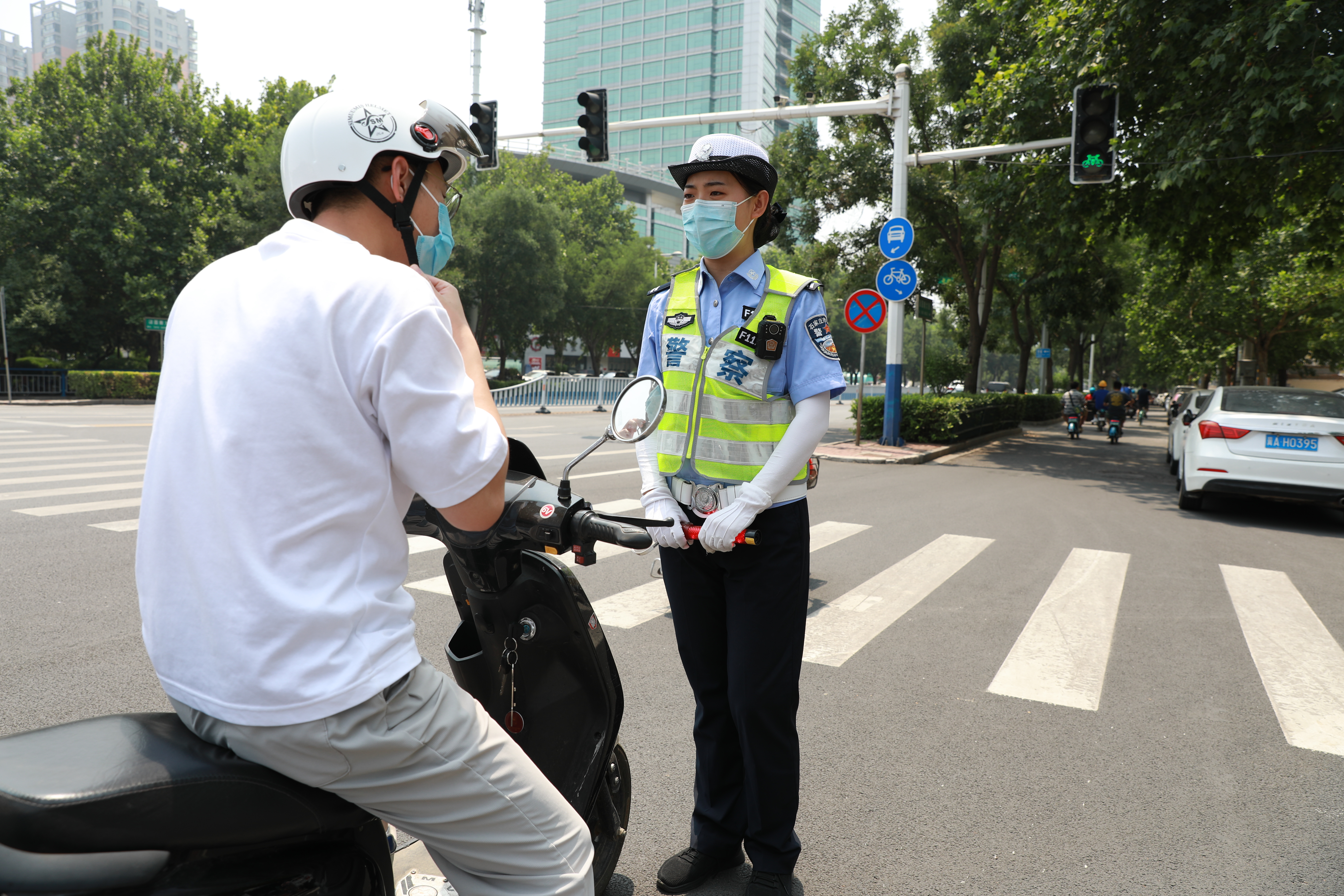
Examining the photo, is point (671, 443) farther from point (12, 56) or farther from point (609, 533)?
point (12, 56)

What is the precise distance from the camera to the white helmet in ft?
4.66

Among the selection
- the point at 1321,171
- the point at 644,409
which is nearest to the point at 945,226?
the point at 1321,171

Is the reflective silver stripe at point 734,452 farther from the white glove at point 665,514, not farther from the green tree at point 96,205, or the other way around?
the green tree at point 96,205

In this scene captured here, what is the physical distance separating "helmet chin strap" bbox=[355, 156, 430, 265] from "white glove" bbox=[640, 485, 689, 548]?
980 mm

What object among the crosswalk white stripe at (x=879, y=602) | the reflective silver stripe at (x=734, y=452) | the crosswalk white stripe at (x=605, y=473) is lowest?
the crosswalk white stripe at (x=879, y=602)

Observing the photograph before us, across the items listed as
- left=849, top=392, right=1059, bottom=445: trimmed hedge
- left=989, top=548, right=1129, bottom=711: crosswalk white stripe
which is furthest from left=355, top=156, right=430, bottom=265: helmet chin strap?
left=849, top=392, right=1059, bottom=445: trimmed hedge

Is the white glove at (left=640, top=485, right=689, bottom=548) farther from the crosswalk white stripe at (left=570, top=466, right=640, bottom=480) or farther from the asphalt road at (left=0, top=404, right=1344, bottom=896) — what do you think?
the crosswalk white stripe at (left=570, top=466, right=640, bottom=480)

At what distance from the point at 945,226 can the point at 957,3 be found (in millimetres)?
5179

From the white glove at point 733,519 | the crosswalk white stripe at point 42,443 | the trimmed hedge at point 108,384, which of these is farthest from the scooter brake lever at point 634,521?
the trimmed hedge at point 108,384

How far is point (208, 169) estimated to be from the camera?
35.3 metres

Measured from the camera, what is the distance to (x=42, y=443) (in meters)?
13.1

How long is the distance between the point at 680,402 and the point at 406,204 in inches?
46.4

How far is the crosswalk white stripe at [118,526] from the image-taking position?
692 centimetres

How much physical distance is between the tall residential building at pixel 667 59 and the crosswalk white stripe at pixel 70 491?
82688mm
